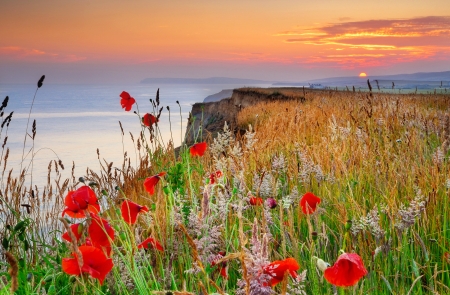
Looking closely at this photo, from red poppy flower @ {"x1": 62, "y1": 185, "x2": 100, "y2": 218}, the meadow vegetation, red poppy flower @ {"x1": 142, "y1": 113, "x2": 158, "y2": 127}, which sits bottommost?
the meadow vegetation

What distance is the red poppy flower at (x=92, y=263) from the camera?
1.41 m

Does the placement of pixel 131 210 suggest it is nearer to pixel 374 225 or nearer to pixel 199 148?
pixel 374 225

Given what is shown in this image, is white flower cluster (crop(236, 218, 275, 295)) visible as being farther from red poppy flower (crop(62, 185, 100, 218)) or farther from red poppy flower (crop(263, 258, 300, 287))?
red poppy flower (crop(62, 185, 100, 218))

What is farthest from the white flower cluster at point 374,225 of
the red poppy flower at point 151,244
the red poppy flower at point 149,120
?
the red poppy flower at point 149,120

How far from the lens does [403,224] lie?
6.29 ft

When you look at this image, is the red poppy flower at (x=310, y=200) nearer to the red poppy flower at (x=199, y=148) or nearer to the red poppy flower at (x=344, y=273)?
the red poppy flower at (x=344, y=273)

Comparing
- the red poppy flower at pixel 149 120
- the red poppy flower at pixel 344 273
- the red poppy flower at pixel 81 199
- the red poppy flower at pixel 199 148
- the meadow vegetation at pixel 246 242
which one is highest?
the red poppy flower at pixel 149 120

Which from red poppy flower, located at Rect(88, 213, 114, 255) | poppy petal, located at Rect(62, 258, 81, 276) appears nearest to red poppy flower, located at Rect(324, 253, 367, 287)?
poppy petal, located at Rect(62, 258, 81, 276)

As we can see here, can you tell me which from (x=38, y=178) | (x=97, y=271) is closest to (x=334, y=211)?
(x=97, y=271)

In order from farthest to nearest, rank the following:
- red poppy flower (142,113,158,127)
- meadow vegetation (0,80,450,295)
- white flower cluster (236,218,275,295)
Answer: red poppy flower (142,113,158,127) < meadow vegetation (0,80,450,295) < white flower cluster (236,218,275,295)

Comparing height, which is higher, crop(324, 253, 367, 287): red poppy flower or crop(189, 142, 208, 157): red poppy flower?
crop(189, 142, 208, 157): red poppy flower

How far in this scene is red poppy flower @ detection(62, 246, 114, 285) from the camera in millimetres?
1409

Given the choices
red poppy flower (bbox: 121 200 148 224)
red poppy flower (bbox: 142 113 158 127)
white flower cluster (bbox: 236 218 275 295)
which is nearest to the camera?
white flower cluster (bbox: 236 218 275 295)

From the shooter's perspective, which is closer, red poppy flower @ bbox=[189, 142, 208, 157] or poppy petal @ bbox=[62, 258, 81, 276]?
poppy petal @ bbox=[62, 258, 81, 276]
